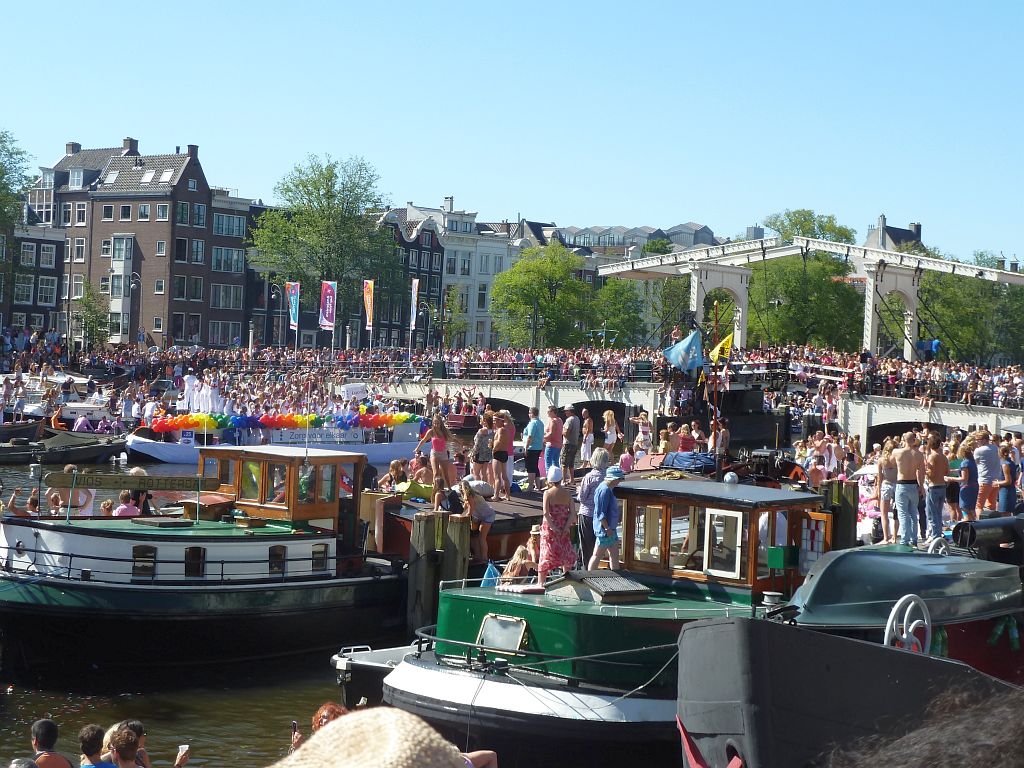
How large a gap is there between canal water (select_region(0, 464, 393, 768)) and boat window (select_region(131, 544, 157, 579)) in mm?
762

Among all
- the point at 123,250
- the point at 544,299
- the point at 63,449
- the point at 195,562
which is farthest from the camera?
the point at 544,299

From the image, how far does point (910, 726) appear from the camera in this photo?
19.6ft

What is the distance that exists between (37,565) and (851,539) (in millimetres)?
11196

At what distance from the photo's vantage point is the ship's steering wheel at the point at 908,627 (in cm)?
1042

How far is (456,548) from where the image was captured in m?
17.8

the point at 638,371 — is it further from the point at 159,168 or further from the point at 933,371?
the point at 159,168

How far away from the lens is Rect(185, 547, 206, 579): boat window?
1652 centimetres

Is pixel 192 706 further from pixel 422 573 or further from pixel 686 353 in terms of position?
pixel 686 353

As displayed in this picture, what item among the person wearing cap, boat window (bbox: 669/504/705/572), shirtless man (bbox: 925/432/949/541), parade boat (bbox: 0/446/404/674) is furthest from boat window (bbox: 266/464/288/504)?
shirtless man (bbox: 925/432/949/541)

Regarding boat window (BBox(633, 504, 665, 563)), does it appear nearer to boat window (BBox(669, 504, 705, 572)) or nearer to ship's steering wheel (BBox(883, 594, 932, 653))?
boat window (BBox(669, 504, 705, 572))

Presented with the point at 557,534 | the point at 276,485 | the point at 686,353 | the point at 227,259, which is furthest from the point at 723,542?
the point at 227,259

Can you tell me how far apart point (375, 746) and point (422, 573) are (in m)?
15.9

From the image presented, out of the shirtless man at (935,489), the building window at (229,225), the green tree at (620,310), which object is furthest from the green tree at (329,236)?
the shirtless man at (935,489)

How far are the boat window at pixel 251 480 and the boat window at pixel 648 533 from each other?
6.17 m
